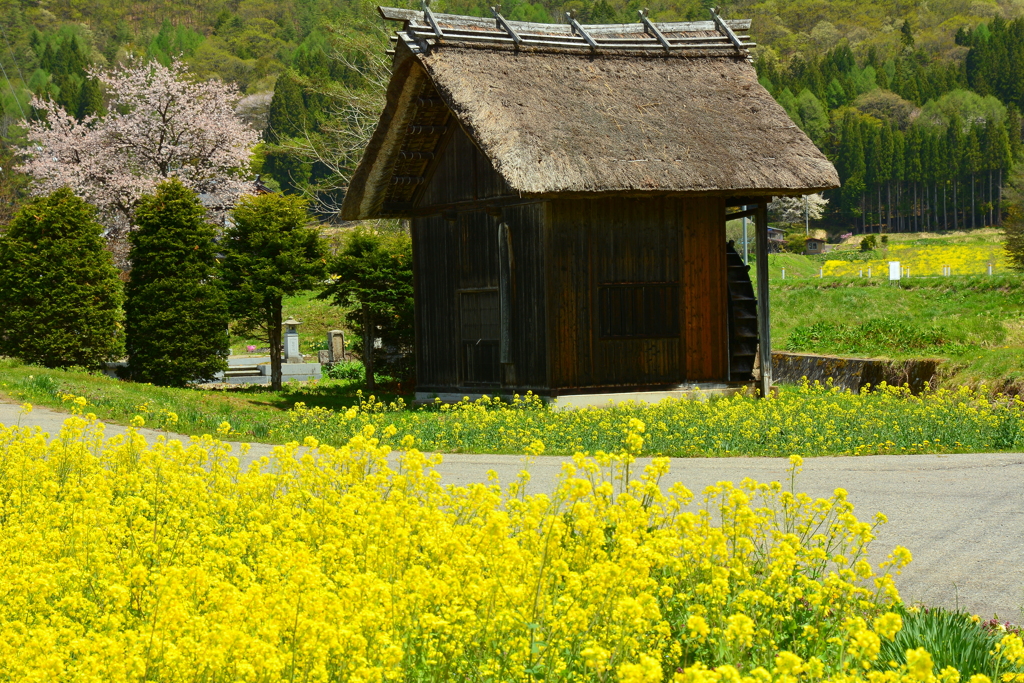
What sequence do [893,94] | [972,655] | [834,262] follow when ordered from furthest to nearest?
[893,94], [834,262], [972,655]

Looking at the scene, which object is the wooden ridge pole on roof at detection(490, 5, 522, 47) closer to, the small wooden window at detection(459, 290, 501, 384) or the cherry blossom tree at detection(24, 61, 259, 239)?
the small wooden window at detection(459, 290, 501, 384)

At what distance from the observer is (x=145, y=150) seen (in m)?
37.6

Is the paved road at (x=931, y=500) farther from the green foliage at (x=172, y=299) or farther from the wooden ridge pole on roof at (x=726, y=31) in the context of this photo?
the wooden ridge pole on roof at (x=726, y=31)

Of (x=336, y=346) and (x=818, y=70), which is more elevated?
(x=818, y=70)

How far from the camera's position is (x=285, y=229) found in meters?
24.2

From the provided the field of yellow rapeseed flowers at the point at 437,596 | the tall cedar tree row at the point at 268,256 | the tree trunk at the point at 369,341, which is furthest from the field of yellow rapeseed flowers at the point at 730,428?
the tall cedar tree row at the point at 268,256

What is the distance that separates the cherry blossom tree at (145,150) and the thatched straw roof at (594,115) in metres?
19.7

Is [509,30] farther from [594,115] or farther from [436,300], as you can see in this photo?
[436,300]

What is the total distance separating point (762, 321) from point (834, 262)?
52.6 m

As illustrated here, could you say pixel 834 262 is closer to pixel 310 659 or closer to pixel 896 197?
pixel 896 197

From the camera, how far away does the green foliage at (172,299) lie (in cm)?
2205

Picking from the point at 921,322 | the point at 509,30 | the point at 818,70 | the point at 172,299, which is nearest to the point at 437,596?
the point at 509,30

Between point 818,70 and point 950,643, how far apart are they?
135665 mm

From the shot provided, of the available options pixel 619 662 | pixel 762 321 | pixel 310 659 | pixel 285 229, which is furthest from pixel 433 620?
pixel 285 229
